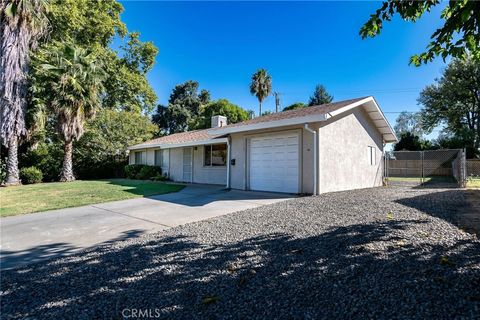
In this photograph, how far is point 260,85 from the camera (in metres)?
35.6

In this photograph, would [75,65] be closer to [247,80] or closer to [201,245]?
[201,245]

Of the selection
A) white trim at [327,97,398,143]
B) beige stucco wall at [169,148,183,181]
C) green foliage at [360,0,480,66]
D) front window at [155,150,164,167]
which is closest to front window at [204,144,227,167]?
beige stucco wall at [169,148,183,181]

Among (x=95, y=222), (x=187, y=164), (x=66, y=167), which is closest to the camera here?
(x=95, y=222)

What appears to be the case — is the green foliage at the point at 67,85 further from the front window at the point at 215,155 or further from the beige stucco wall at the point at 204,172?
the front window at the point at 215,155

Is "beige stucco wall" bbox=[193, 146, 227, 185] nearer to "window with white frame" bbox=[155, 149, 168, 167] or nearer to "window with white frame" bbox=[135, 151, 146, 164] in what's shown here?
"window with white frame" bbox=[155, 149, 168, 167]

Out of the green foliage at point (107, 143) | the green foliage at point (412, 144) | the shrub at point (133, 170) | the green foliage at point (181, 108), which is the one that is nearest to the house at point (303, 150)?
the shrub at point (133, 170)

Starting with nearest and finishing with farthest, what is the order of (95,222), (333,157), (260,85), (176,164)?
(95,222) → (333,157) → (176,164) → (260,85)

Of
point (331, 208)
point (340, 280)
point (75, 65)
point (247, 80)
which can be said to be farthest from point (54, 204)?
point (247, 80)

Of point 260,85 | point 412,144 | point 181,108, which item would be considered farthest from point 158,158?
point 412,144

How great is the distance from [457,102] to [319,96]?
15170mm

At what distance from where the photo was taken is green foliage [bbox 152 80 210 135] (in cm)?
3988

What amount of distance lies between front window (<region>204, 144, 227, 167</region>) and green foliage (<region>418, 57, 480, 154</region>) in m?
26.0

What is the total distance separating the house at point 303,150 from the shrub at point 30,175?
1024cm

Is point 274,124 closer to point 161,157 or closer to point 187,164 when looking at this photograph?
point 187,164
